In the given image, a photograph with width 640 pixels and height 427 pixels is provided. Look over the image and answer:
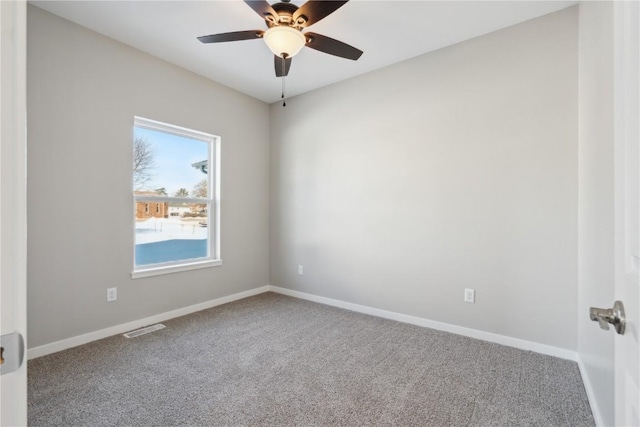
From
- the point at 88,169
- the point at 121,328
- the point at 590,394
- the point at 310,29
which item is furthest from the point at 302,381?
the point at 310,29

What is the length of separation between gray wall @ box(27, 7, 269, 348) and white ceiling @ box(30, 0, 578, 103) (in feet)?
0.81

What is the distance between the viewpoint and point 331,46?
220 centimetres

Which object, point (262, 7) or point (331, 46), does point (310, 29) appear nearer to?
point (331, 46)

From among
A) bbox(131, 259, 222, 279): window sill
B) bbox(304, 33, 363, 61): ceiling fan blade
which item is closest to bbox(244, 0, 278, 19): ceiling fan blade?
bbox(304, 33, 363, 61): ceiling fan blade

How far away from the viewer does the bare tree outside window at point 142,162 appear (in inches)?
119

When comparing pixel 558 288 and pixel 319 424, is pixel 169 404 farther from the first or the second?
pixel 558 288

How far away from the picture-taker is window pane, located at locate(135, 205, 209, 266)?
3094mm

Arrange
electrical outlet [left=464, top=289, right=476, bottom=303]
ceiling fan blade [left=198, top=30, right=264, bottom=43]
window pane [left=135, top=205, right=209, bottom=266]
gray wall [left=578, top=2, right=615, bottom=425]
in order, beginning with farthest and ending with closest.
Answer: window pane [left=135, top=205, right=209, bottom=266], electrical outlet [left=464, top=289, right=476, bottom=303], ceiling fan blade [left=198, top=30, right=264, bottom=43], gray wall [left=578, top=2, right=615, bottom=425]

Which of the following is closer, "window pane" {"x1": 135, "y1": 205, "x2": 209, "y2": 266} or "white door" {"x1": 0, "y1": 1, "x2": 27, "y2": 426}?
"white door" {"x1": 0, "y1": 1, "x2": 27, "y2": 426}

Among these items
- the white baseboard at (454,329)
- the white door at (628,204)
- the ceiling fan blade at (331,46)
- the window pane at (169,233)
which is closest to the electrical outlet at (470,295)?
the white baseboard at (454,329)

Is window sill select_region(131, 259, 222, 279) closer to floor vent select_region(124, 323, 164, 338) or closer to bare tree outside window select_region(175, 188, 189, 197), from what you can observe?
floor vent select_region(124, 323, 164, 338)

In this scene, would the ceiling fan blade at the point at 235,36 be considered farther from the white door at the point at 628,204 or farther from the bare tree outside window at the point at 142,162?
Result: the white door at the point at 628,204

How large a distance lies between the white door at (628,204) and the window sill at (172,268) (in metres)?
3.37

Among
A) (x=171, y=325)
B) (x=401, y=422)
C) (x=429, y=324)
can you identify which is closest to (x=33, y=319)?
(x=171, y=325)
